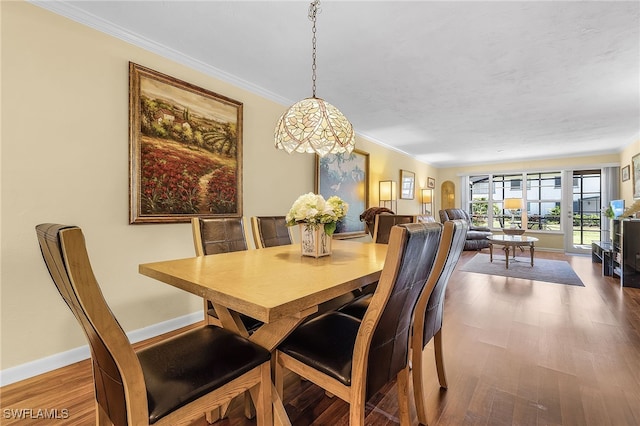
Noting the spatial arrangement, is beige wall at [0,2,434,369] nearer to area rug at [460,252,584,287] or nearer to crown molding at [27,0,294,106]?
crown molding at [27,0,294,106]

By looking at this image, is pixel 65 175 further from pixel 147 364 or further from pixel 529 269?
pixel 529 269

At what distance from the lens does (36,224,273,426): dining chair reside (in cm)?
70

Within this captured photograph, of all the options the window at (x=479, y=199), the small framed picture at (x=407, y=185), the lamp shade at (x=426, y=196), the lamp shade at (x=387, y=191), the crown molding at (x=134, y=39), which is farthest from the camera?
the window at (x=479, y=199)

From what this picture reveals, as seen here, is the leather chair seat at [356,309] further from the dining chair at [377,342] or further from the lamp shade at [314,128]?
the lamp shade at [314,128]

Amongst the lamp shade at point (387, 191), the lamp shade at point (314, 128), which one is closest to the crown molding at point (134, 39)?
the lamp shade at point (314, 128)

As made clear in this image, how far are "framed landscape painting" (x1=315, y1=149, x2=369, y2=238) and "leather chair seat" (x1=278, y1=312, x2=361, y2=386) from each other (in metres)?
2.68

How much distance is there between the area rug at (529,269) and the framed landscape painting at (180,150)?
13.6ft

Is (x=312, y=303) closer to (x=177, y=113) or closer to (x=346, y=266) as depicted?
(x=346, y=266)

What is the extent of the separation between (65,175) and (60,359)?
1.22 metres

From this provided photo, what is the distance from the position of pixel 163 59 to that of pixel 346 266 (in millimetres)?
2296

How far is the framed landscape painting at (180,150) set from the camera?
2.18m

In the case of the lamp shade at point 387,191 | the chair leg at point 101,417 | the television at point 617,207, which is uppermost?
the lamp shade at point 387,191

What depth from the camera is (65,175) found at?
1885 millimetres

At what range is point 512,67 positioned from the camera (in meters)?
2.59
